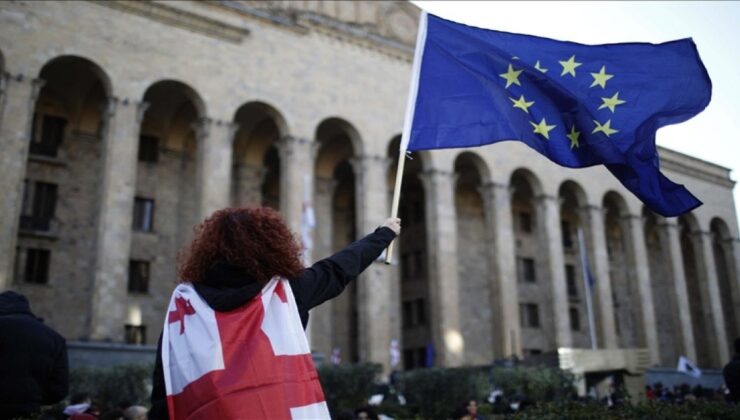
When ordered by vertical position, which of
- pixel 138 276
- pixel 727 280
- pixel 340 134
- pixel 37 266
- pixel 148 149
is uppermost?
pixel 340 134

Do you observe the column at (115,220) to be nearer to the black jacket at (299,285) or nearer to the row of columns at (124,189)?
the row of columns at (124,189)

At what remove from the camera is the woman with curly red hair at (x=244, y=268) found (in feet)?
11.3

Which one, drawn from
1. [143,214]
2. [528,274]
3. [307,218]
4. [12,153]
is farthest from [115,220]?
[528,274]

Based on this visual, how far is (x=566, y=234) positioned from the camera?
43344 mm

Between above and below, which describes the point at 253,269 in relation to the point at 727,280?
below

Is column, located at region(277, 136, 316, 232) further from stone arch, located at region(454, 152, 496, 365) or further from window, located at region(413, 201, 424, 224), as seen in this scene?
window, located at region(413, 201, 424, 224)

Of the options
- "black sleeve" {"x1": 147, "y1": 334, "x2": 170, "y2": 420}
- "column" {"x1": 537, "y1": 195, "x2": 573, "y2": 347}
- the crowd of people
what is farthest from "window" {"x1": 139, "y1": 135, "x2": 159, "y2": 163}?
"black sleeve" {"x1": 147, "y1": 334, "x2": 170, "y2": 420}

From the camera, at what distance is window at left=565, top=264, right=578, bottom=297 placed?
137ft

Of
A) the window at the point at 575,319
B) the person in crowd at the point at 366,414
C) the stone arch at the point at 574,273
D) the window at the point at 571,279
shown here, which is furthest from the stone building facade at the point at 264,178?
the person in crowd at the point at 366,414

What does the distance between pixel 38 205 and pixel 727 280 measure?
41728mm

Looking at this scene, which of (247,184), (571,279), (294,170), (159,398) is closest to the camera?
(159,398)

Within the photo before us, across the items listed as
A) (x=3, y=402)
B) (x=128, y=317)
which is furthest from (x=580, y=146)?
(x=128, y=317)

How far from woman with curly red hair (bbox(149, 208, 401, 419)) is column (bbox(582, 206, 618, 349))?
3348cm

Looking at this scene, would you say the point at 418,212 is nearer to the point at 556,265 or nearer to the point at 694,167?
the point at 556,265
